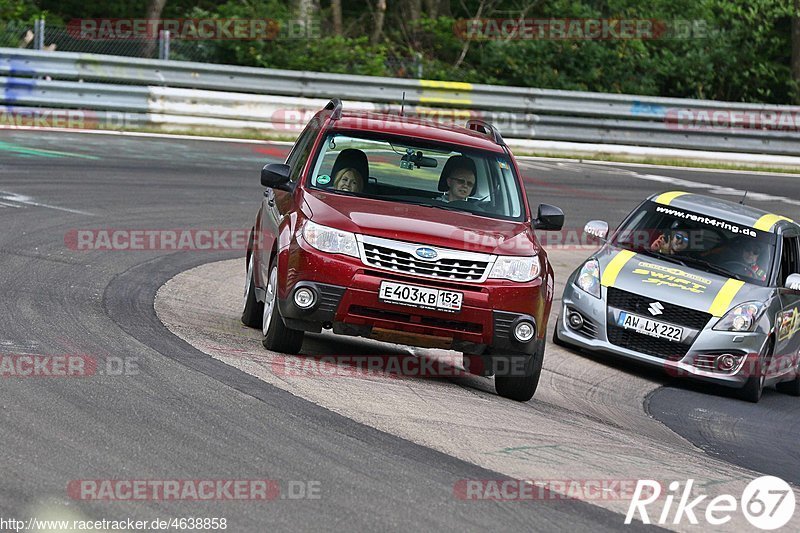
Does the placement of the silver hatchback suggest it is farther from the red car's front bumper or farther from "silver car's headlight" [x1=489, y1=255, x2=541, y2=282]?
the red car's front bumper

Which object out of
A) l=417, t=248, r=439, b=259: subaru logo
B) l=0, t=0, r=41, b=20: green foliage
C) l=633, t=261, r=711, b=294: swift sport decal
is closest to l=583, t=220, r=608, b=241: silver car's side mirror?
l=633, t=261, r=711, b=294: swift sport decal

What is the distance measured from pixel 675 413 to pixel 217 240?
19.8 feet

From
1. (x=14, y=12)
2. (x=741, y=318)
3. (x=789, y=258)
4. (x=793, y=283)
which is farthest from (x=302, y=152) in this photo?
(x=14, y=12)

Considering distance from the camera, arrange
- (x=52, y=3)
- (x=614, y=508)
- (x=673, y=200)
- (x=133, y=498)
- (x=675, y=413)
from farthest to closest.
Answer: (x=52, y=3)
(x=673, y=200)
(x=675, y=413)
(x=614, y=508)
(x=133, y=498)

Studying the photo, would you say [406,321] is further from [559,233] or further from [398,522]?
[559,233]

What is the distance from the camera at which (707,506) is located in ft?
21.2

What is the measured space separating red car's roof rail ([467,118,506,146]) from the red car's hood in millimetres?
1134

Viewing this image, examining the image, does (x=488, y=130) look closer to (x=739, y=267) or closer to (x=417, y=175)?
(x=417, y=175)

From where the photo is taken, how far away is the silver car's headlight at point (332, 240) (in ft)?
28.4

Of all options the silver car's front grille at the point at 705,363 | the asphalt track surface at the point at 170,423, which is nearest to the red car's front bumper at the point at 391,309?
the asphalt track surface at the point at 170,423

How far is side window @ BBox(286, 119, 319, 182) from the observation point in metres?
9.88

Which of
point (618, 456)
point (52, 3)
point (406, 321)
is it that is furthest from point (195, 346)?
point (52, 3)

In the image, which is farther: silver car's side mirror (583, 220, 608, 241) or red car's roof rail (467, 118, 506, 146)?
silver car's side mirror (583, 220, 608, 241)

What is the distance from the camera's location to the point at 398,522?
18.5 feet
